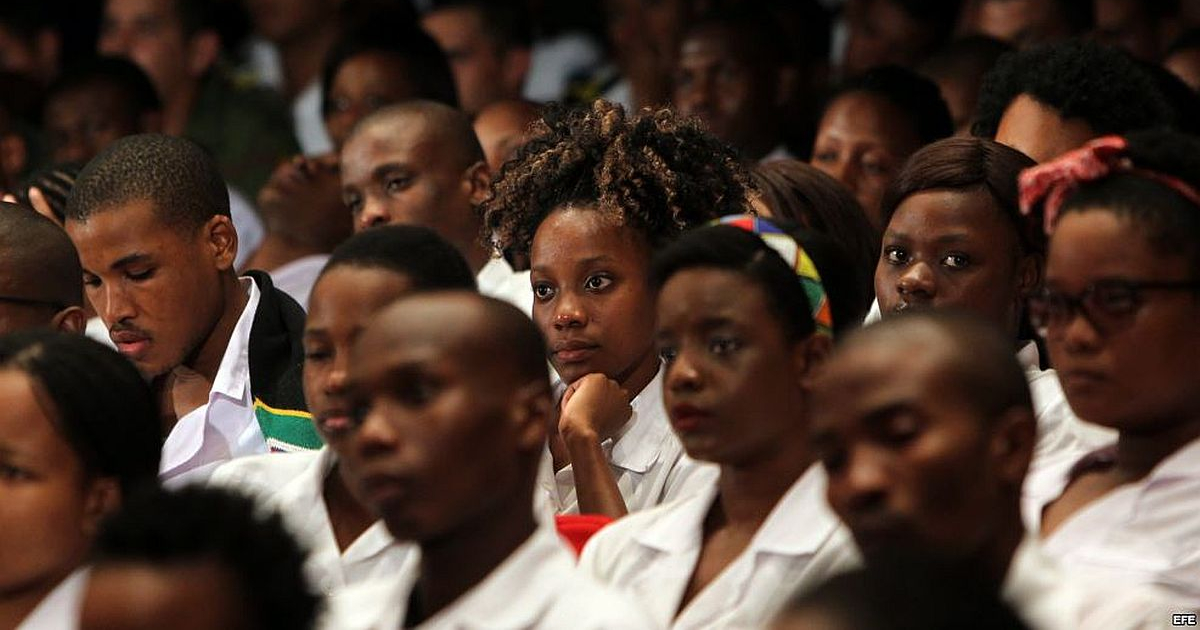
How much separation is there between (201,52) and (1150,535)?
16.9ft

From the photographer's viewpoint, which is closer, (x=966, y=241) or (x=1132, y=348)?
(x=1132, y=348)

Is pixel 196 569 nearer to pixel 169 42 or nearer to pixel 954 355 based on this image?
pixel 954 355

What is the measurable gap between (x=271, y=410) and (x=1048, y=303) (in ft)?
5.73

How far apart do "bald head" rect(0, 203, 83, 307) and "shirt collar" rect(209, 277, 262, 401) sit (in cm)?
33

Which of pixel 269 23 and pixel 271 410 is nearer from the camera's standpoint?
pixel 271 410

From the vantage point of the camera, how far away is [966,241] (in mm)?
4008

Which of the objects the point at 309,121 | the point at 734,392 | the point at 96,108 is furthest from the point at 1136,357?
the point at 309,121

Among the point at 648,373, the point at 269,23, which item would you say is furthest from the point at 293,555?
the point at 269,23

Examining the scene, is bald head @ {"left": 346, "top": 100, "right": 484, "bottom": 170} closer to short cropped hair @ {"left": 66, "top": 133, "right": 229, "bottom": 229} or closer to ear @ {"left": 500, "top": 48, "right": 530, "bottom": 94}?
short cropped hair @ {"left": 66, "top": 133, "right": 229, "bottom": 229}

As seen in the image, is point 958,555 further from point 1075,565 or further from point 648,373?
point 648,373

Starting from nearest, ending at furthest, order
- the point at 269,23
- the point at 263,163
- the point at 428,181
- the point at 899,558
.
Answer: the point at 899,558, the point at 428,181, the point at 263,163, the point at 269,23

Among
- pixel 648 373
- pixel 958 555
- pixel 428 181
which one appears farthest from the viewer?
pixel 428 181

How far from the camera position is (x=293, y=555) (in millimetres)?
2881

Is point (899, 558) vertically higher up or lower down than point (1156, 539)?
higher up
